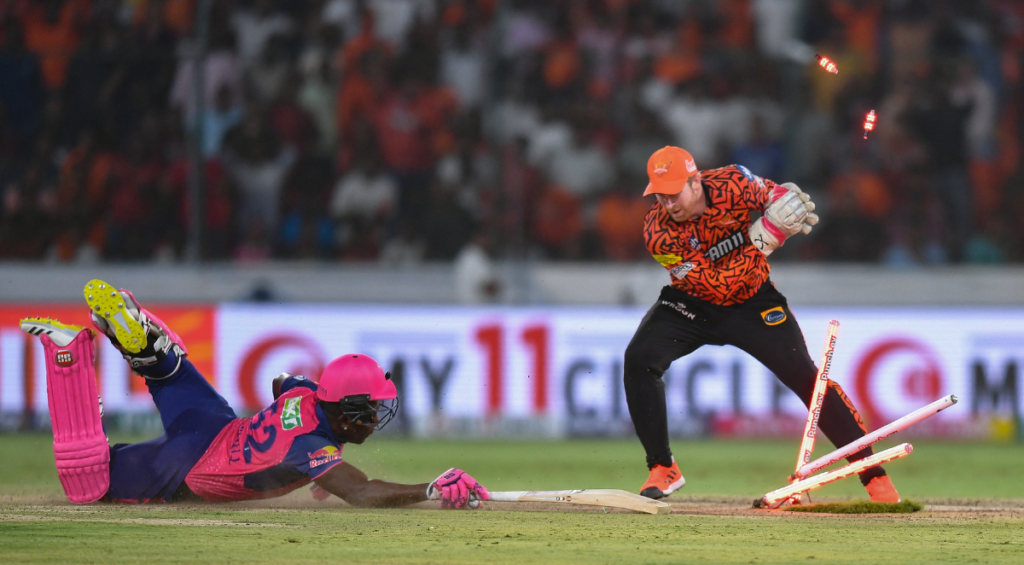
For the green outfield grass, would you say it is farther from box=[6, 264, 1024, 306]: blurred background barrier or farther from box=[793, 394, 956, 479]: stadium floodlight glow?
box=[6, 264, 1024, 306]: blurred background barrier

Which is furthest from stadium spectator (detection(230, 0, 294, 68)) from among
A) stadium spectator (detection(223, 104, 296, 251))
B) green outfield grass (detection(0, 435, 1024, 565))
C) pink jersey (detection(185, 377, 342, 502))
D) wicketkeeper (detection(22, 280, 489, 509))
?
pink jersey (detection(185, 377, 342, 502))

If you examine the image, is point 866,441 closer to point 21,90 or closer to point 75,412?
point 75,412

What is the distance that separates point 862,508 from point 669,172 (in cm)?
242

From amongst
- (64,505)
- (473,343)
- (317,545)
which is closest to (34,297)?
(473,343)

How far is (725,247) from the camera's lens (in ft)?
25.9

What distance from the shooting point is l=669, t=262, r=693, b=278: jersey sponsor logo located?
311 inches

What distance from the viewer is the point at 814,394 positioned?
798 cm

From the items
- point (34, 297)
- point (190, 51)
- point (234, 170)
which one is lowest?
point (34, 297)

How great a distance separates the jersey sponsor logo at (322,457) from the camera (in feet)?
23.6

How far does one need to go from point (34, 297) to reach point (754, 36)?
9211 mm

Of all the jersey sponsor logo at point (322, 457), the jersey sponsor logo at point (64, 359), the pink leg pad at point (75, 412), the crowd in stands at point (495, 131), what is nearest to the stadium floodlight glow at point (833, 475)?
the jersey sponsor logo at point (322, 457)

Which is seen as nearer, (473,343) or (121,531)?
(121,531)

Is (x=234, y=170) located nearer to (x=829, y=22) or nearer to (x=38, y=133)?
(x=38, y=133)

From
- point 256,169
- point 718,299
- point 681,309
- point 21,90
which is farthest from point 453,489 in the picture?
point 21,90
